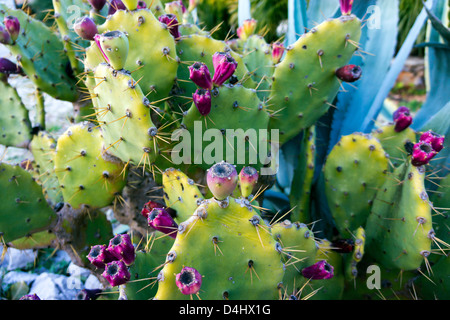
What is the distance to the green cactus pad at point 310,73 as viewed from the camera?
142cm

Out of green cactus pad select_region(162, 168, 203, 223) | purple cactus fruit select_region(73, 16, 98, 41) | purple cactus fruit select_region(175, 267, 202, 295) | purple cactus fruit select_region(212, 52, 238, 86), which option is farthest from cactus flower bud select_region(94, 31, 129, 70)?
purple cactus fruit select_region(175, 267, 202, 295)

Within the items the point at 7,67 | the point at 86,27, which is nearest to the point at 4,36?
the point at 7,67

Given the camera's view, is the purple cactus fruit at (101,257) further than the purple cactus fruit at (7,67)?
No

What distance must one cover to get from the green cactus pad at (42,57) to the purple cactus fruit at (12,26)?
78 mm

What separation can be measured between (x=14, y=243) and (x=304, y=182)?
138cm

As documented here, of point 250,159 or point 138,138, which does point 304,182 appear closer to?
point 250,159

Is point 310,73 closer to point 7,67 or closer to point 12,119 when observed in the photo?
point 7,67

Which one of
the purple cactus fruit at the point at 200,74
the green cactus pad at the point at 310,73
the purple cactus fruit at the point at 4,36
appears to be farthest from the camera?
the purple cactus fruit at the point at 4,36

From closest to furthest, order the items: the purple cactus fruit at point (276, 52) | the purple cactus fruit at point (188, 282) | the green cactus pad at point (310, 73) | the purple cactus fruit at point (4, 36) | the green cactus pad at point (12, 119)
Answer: the purple cactus fruit at point (188, 282), the green cactus pad at point (310, 73), the purple cactus fruit at point (4, 36), the purple cactus fruit at point (276, 52), the green cactus pad at point (12, 119)

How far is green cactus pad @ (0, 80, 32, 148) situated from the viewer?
6.14ft

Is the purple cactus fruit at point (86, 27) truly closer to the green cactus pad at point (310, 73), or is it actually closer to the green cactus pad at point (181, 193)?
the green cactus pad at point (181, 193)

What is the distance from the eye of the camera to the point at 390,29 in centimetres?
197

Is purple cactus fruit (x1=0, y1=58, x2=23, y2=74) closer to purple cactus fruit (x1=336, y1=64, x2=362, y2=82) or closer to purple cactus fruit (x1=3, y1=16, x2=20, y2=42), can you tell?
purple cactus fruit (x1=3, y1=16, x2=20, y2=42)

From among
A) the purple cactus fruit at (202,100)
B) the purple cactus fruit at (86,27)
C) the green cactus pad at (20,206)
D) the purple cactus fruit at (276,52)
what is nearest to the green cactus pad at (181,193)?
the purple cactus fruit at (202,100)
